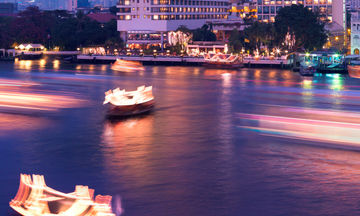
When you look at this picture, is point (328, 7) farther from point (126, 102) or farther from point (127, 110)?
point (127, 110)

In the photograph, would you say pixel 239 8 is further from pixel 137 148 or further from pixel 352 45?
pixel 137 148

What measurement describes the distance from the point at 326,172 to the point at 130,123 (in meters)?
15.0

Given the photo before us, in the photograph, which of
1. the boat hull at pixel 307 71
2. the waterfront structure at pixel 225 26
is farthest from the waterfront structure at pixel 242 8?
the boat hull at pixel 307 71

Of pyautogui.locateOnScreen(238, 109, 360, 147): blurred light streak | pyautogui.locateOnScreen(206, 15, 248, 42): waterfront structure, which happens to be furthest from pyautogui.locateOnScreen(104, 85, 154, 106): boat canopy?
pyautogui.locateOnScreen(206, 15, 248, 42): waterfront structure

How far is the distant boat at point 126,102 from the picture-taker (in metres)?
38.8

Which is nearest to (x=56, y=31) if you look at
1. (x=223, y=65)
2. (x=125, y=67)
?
(x=125, y=67)

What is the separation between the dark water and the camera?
802 inches

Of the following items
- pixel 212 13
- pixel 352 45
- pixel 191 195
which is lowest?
pixel 191 195

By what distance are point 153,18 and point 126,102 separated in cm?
9190

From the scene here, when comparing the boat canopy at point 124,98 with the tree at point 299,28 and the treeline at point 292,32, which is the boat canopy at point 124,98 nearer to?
the tree at point 299,28

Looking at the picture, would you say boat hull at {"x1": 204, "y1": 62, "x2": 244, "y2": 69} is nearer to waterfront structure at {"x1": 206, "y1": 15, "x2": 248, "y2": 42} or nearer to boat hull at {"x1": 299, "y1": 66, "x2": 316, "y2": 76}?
boat hull at {"x1": 299, "y1": 66, "x2": 316, "y2": 76}

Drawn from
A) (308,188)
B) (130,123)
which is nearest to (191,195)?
(308,188)

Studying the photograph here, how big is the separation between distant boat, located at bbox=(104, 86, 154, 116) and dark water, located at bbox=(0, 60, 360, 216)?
1.19m

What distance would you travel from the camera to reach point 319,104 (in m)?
45.3
